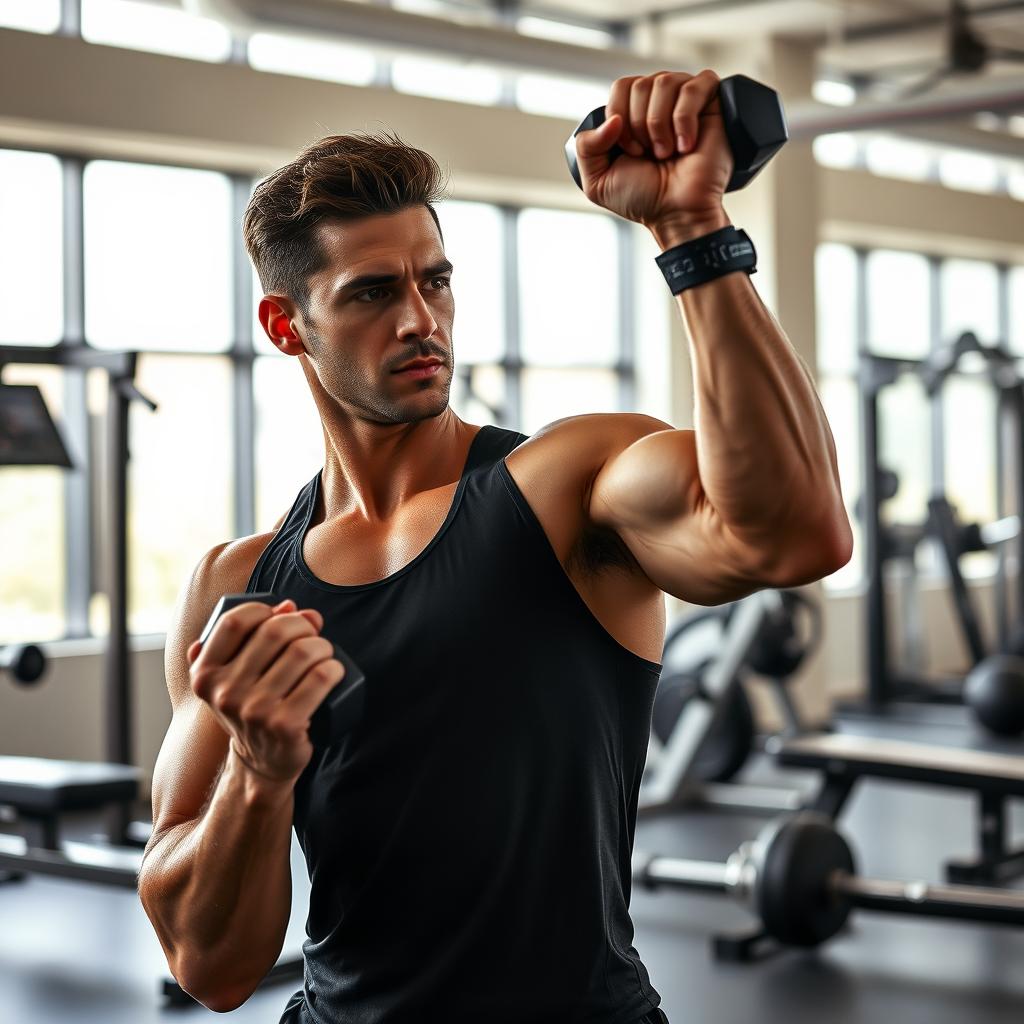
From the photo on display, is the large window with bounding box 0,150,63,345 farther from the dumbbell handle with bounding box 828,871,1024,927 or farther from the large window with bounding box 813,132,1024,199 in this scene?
the large window with bounding box 813,132,1024,199

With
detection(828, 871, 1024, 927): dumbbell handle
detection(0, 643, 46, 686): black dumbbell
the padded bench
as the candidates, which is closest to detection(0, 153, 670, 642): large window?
detection(0, 643, 46, 686): black dumbbell

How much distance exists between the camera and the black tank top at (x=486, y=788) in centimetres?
115

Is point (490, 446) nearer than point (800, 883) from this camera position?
Yes

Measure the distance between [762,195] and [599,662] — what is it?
633cm

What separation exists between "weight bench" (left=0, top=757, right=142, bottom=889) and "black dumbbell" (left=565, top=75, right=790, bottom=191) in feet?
10.5

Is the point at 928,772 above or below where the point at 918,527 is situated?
below

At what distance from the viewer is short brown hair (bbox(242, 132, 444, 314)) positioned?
126 centimetres

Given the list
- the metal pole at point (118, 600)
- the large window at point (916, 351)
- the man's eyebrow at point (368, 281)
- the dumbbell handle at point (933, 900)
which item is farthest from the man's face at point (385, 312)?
the large window at point (916, 351)

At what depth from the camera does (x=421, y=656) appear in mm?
1158

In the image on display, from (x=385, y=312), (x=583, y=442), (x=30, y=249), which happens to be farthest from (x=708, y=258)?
(x=30, y=249)

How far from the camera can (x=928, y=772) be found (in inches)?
153

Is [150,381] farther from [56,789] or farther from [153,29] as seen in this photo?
[56,789]

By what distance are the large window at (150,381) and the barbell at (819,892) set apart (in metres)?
2.29

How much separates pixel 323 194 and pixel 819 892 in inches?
110
